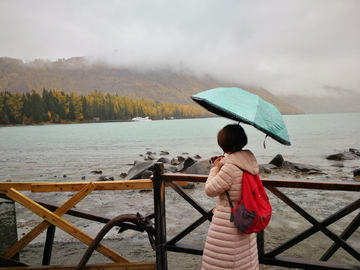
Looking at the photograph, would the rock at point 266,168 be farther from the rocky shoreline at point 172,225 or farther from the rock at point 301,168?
the rocky shoreline at point 172,225

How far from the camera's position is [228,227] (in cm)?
265

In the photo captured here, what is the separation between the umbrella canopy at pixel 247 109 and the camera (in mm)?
2495

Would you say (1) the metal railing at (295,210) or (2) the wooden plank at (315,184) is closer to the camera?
(2) the wooden plank at (315,184)

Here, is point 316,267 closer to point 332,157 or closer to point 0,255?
point 0,255

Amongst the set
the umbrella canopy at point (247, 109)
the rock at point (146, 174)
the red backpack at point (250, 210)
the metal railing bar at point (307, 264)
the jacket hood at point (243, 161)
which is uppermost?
the umbrella canopy at point (247, 109)

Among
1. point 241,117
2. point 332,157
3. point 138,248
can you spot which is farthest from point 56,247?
point 332,157

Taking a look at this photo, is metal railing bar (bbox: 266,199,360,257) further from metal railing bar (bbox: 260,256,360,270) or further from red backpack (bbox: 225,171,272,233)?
red backpack (bbox: 225,171,272,233)

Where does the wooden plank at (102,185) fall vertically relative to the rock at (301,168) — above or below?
above

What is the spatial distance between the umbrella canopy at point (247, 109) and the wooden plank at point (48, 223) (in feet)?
6.54

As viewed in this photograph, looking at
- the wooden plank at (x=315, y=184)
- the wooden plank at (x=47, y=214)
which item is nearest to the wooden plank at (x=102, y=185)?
the wooden plank at (x=47, y=214)

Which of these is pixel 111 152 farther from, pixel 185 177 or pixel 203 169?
pixel 185 177

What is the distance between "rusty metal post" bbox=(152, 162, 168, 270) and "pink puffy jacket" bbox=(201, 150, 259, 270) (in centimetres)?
104

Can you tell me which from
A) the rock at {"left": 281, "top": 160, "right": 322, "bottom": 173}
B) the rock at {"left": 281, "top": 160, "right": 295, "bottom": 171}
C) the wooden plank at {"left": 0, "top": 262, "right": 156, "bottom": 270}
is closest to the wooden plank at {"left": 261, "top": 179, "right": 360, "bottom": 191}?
the wooden plank at {"left": 0, "top": 262, "right": 156, "bottom": 270}

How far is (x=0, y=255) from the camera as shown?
12.7 ft
